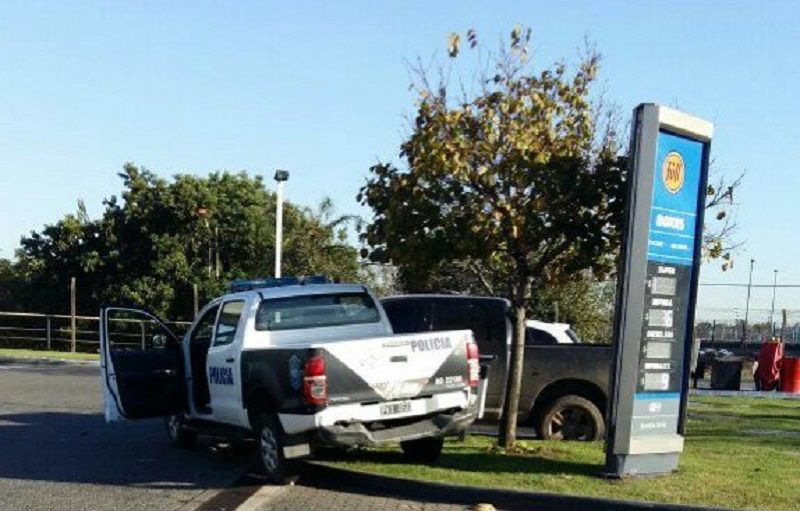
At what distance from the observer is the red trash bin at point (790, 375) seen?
954 inches

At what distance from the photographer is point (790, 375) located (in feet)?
79.9

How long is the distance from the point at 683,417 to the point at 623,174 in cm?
254

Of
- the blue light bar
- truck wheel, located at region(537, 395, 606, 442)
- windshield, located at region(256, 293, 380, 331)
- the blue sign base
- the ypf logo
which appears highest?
the ypf logo

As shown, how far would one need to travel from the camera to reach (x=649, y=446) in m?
9.37

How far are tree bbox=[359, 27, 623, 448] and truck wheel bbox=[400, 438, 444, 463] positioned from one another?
1.09m

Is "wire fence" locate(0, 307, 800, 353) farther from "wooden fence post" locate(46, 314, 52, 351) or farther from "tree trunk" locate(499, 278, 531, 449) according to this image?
"tree trunk" locate(499, 278, 531, 449)

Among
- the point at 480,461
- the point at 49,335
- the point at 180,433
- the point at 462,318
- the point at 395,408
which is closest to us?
the point at 395,408

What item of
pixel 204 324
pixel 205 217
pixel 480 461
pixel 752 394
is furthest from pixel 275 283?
pixel 205 217

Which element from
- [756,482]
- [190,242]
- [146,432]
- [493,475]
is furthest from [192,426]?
[190,242]

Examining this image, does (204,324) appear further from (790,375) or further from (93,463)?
(790,375)

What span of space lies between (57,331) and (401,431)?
29.4 meters

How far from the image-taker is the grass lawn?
8.54 m

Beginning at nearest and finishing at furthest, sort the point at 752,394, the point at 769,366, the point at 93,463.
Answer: the point at 93,463 < the point at 752,394 < the point at 769,366

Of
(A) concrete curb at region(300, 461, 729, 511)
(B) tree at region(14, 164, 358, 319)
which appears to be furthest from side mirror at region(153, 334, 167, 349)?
(B) tree at region(14, 164, 358, 319)
